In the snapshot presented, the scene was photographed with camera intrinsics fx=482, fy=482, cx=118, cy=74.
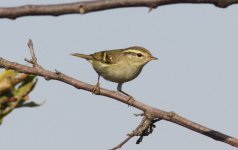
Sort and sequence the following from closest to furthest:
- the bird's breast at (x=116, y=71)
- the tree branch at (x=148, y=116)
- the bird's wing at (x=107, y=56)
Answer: the tree branch at (x=148, y=116) < the bird's breast at (x=116, y=71) < the bird's wing at (x=107, y=56)

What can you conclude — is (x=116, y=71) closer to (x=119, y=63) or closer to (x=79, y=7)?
(x=119, y=63)

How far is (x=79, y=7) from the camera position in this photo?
255 cm

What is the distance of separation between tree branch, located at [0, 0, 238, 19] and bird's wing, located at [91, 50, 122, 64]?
962 centimetres

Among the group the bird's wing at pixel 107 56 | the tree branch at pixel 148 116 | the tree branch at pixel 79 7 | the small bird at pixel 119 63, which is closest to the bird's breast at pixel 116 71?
the small bird at pixel 119 63

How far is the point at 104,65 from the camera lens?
12164 millimetres

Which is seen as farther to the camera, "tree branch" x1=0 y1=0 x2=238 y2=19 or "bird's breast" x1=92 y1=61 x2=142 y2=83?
"bird's breast" x1=92 y1=61 x2=142 y2=83

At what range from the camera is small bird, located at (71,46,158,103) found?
12047mm

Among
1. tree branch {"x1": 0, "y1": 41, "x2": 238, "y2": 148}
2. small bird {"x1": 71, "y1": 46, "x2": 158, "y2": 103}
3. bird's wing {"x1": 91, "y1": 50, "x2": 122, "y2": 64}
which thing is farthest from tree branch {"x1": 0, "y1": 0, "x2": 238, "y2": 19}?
bird's wing {"x1": 91, "y1": 50, "x2": 122, "y2": 64}

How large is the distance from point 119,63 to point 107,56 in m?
0.37

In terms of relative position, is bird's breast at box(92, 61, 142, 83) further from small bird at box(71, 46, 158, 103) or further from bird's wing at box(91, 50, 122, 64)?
bird's wing at box(91, 50, 122, 64)

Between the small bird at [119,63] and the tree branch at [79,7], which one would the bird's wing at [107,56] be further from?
the tree branch at [79,7]

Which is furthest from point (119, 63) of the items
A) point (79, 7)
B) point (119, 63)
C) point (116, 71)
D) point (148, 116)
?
point (79, 7)

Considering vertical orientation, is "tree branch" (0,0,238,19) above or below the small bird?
above

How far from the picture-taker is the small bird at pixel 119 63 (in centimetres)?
1205
